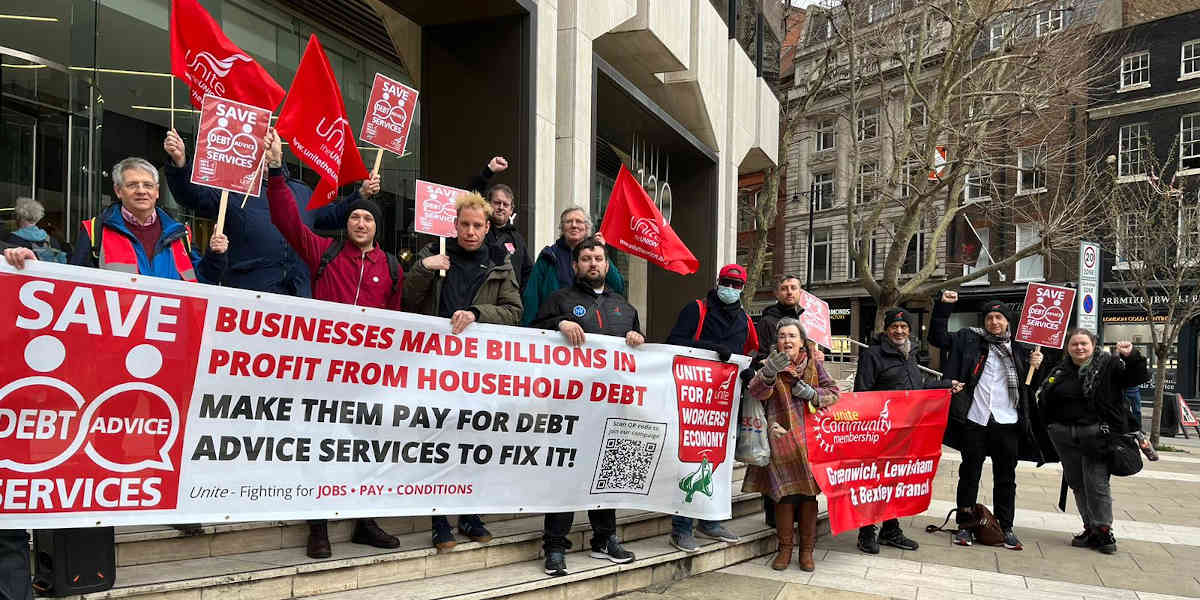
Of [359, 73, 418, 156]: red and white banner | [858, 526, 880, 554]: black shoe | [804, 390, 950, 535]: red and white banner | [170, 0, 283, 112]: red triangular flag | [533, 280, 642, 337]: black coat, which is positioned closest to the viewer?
[170, 0, 283, 112]: red triangular flag

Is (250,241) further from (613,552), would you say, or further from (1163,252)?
(1163,252)

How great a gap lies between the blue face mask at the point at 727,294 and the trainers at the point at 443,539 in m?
2.50

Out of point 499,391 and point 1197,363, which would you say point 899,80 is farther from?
→ point 499,391

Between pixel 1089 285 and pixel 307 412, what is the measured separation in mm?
9643

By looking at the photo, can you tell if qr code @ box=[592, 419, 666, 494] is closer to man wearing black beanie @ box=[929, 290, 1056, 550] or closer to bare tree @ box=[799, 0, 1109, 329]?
man wearing black beanie @ box=[929, 290, 1056, 550]

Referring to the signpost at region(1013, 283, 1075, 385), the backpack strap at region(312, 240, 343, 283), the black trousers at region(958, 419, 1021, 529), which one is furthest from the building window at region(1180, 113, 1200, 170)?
the backpack strap at region(312, 240, 343, 283)

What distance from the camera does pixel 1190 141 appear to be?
28.4 metres

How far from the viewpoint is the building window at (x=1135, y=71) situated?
2992 cm

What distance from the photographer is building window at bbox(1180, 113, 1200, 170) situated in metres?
28.1

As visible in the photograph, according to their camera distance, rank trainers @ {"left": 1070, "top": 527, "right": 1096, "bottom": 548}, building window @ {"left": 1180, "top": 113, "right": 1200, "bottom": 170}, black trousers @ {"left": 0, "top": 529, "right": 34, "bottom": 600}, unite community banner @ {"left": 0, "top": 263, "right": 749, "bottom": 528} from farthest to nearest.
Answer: building window @ {"left": 1180, "top": 113, "right": 1200, "bottom": 170}
trainers @ {"left": 1070, "top": 527, "right": 1096, "bottom": 548}
unite community banner @ {"left": 0, "top": 263, "right": 749, "bottom": 528}
black trousers @ {"left": 0, "top": 529, "right": 34, "bottom": 600}

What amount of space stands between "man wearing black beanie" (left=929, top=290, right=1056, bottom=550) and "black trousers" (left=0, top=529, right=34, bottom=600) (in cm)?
657

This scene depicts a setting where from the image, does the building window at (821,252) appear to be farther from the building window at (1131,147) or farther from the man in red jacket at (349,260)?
the man in red jacket at (349,260)

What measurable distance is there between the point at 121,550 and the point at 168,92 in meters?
6.31

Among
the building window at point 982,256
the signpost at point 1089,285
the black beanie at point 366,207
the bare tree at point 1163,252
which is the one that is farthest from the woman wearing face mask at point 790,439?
the building window at point 982,256
